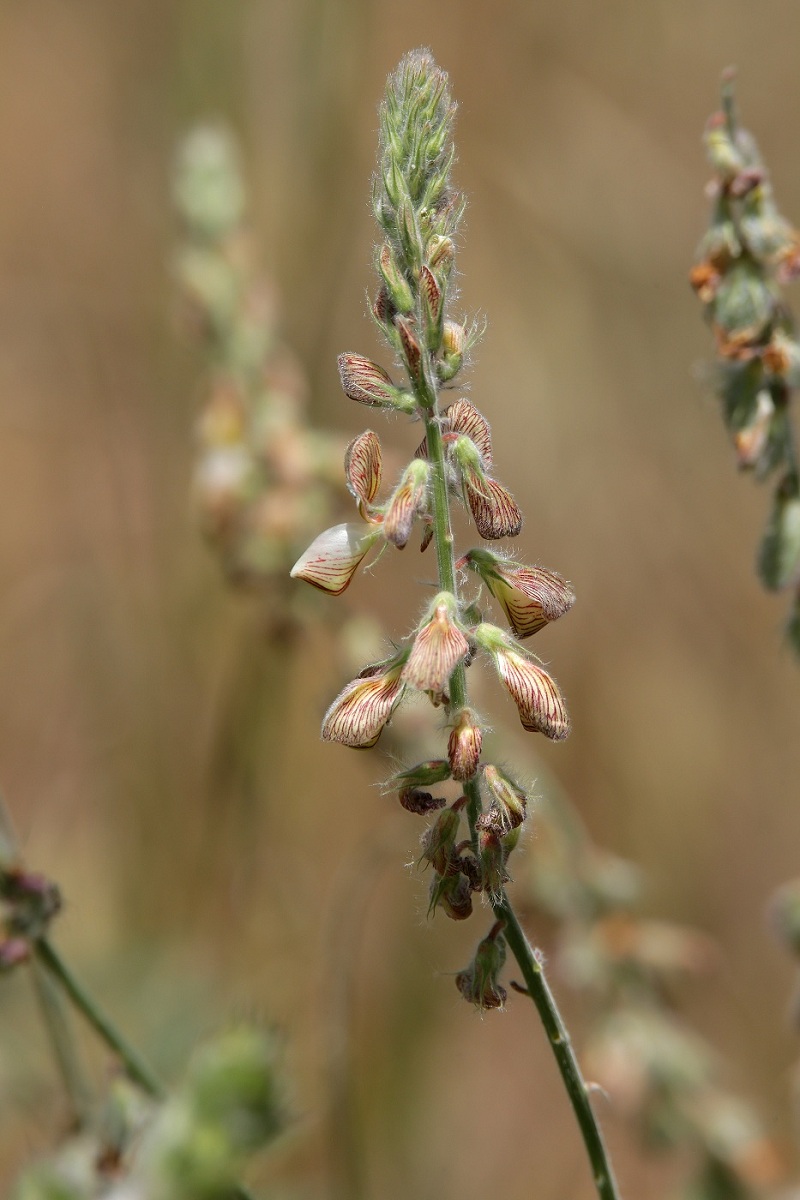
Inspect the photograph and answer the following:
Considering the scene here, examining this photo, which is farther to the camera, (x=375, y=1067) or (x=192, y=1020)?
(x=375, y=1067)

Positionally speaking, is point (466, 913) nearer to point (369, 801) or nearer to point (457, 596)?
point (457, 596)

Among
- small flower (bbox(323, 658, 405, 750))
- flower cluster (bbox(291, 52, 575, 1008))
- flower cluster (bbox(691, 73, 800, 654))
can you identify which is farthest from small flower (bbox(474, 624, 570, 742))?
flower cluster (bbox(691, 73, 800, 654))

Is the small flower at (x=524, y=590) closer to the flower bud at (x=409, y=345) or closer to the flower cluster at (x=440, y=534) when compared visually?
the flower cluster at (x=440, y=534)

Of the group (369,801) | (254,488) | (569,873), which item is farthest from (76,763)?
(569,873)

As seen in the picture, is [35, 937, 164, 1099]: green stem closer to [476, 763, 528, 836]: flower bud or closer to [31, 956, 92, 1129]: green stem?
[31, 956, 92, 1129]: green stem

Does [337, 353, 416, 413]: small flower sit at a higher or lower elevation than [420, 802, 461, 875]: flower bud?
higher
